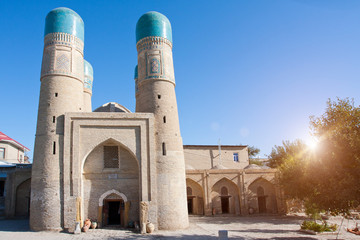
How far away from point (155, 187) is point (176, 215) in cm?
208

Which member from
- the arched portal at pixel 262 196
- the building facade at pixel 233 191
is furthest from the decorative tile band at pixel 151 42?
the arched portal at pixel 262 196

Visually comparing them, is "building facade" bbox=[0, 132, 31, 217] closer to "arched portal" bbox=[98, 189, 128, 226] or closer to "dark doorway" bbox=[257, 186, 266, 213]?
"arched portal" bbox=[98, 189, 128, 226]

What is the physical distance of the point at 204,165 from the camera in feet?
111

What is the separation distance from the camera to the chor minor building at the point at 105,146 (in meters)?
17.8

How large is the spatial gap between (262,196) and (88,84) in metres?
18.6

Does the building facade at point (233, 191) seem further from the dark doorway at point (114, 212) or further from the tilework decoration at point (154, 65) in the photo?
the tilework decoration at point (154, 65)

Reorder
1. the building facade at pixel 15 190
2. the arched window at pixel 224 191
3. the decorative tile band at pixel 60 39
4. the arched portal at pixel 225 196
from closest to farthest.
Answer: the decorative tile band at pixel 60 39 < the building facade at pixel 15 190 < the arched portal at pixel 225 196 < the arched window at pixel 224 191

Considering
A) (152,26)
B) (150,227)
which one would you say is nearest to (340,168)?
(150,227)

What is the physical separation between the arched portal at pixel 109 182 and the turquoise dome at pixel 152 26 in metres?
7.88

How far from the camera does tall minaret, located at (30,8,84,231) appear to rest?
17531 millimetres

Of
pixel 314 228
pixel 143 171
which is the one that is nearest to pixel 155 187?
pixel 143 171

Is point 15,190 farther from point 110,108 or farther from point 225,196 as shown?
point 225,196

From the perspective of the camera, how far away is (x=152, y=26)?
832 inches

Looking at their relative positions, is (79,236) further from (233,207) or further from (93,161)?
(233,207)
